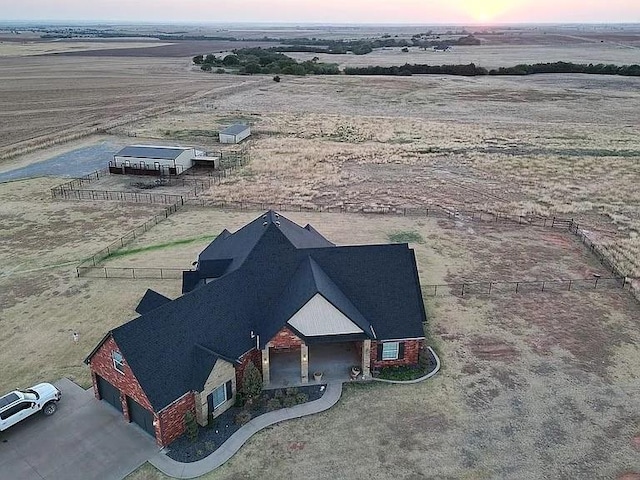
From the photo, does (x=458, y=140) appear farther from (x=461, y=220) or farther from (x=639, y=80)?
(x=639, y=80)

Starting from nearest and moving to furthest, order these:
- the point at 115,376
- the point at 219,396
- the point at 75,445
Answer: the point at 75,445
the point at 115,376
the point at 219,396

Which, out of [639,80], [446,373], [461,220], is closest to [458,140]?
[461,220]

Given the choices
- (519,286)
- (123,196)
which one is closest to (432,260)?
(519,286)

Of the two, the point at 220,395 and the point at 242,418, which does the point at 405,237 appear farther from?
the point at 242,418

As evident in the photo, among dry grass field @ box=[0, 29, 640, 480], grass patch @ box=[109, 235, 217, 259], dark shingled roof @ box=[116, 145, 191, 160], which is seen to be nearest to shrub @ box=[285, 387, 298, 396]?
dry grass field @ box=[0, 29, 640, 480]

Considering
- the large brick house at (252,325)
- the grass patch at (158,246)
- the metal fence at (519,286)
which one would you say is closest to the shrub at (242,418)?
the large brick house at (252,325)

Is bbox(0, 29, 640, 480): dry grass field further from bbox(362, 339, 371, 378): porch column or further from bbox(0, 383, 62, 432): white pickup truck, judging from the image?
bbox(0, 383, 62, 432): white pickup truck
